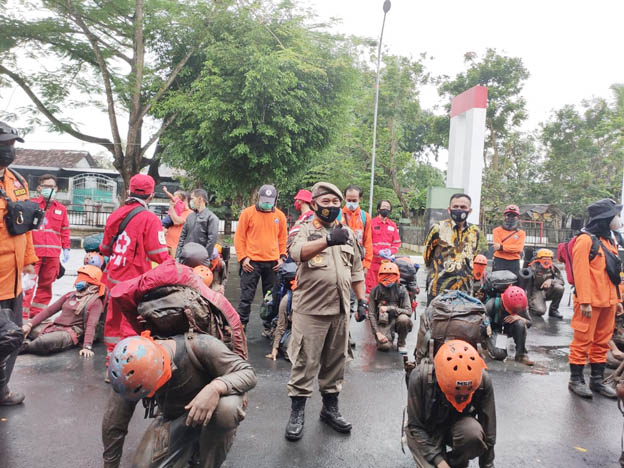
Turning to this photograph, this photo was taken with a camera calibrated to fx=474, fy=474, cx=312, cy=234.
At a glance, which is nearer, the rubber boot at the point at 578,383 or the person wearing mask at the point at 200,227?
the rubber boot at the point at 578,383

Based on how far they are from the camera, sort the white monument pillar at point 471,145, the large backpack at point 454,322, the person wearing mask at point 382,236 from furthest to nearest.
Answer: the white monument pillar at point 471,145 < the person wearing mask at point 382,236 < the large backpack at point 454,322

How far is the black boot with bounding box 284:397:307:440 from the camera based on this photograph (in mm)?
3768

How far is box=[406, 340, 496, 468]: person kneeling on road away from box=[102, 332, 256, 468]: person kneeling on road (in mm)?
1048

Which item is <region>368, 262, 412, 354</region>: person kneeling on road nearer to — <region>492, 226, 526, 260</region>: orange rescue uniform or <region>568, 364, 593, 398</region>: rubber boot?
<region>568, 364, 593, 398</region>: rubber boot

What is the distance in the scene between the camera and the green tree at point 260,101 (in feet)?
49.4

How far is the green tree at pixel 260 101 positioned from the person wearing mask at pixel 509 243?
849 cm

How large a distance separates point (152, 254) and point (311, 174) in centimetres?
2187

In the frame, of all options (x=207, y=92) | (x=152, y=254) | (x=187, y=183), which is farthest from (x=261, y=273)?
(x=187, y=183)

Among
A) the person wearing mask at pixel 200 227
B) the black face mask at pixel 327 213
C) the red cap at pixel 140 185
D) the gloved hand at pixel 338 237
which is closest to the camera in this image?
the gloved hand at pixel 338 237

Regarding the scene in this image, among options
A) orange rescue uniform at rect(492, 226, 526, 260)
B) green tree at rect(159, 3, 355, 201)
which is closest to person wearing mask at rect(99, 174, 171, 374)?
orange rescue uniform at rect(492, 226, 526, 260)

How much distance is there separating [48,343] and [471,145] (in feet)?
51.0

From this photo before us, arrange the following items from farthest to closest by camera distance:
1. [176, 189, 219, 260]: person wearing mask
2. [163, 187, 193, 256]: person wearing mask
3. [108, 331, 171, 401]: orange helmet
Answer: [163, 187, 193, 256]: person wearing mask → [176, 189, 219, 260]: person wearing mask → [108, 331, 171, 401]: orange helmet

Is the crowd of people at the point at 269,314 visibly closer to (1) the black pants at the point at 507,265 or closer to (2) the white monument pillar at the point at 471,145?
(1) the black pants at the point at 507,265

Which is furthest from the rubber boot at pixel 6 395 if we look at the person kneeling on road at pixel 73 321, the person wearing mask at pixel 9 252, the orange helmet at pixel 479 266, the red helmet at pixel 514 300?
the orange helmet at pixel 479 266
